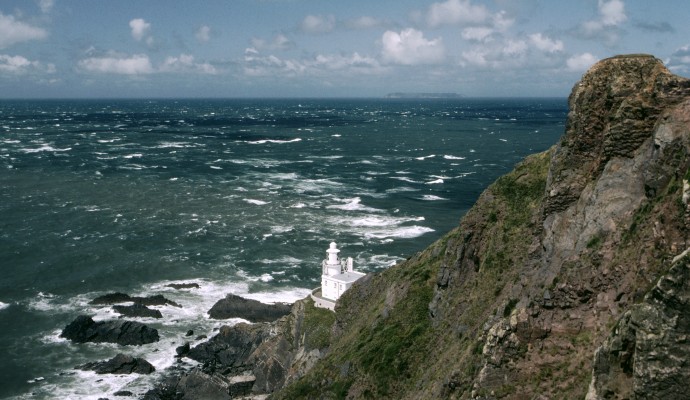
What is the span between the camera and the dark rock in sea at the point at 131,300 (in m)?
76.4

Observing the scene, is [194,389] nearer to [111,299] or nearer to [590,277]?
[111,299]

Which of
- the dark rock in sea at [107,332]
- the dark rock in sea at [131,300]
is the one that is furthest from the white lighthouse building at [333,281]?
the dark rock in sea at [131,300]

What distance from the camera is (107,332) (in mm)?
68625

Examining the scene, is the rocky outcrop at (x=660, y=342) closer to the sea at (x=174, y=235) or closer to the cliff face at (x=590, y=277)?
the cliff face at (x=590, y=277)

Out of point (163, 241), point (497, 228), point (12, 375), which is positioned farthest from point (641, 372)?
point (163, 241)

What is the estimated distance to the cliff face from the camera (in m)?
17.1

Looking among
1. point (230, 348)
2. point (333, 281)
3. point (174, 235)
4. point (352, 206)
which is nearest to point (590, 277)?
point (333, 281)

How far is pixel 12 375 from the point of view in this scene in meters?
59.9

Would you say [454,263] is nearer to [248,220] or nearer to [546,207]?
[546,207]

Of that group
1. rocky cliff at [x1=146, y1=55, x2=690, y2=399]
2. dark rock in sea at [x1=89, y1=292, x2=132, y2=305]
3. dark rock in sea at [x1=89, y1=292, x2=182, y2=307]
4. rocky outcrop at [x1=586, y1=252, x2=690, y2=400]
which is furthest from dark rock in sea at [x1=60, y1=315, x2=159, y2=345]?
rocky outcrop at [x1=586, y1=252, x2=690, y2=400]

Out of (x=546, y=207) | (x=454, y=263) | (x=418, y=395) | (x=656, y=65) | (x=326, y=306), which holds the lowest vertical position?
(x=326, y=306)

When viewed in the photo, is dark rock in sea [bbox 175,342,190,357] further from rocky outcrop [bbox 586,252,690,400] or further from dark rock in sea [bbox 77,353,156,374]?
rocky outcrop [bbox 586,252,690,400]

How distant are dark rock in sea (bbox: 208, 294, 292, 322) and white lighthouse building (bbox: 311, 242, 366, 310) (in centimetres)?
1001

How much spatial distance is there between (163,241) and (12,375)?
40647mm
